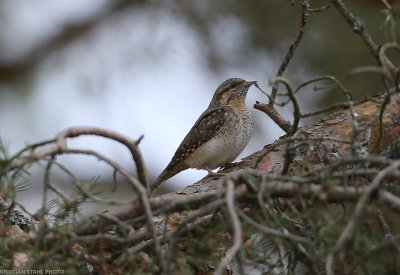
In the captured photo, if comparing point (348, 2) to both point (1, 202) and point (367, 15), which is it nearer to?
point (367, 15)

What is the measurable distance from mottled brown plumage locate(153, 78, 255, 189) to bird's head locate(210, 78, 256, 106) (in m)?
0.21

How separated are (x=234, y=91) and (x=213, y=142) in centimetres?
71

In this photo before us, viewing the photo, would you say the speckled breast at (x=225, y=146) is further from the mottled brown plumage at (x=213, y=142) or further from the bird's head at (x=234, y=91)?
the bird's head at (x=234, y=91)

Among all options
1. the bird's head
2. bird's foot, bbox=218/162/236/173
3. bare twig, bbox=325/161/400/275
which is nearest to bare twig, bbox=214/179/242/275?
bare twig, bbox=325/161/400/275

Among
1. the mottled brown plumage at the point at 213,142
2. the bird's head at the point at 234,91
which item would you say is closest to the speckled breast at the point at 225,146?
the mottled brown plumage at the point at 213,142

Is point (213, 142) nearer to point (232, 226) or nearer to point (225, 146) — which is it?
point (225, 146)

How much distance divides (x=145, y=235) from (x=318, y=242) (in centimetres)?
69

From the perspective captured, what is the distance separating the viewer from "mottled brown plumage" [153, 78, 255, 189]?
5465mm

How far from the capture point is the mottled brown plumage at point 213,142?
215 inches

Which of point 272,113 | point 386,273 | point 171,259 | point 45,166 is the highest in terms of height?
point 272,113

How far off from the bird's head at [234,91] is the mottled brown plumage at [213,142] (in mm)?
209

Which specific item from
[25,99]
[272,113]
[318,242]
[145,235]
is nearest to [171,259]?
[145,235]

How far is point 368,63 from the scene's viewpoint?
634cm

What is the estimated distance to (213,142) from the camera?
5492mm
